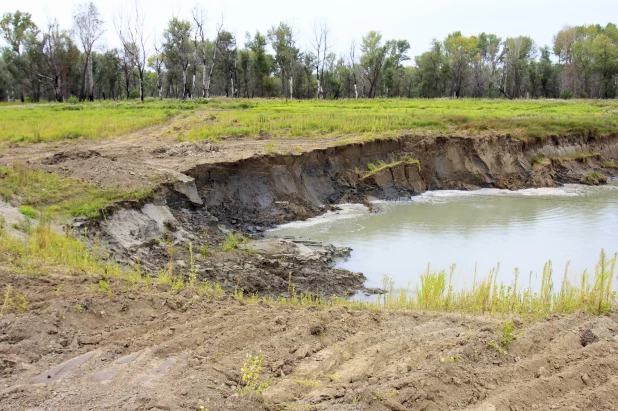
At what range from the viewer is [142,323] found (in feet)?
19.1

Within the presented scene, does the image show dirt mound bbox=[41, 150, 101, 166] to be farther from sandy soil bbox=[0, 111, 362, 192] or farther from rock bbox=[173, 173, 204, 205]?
rock bbox=[173, 173, 204, 205]

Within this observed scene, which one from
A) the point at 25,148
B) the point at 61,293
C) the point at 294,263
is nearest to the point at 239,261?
the point at 294,263

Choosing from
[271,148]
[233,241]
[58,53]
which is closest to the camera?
[233,241]

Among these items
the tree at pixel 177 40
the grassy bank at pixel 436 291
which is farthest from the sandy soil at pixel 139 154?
the tree at pixel 177 40

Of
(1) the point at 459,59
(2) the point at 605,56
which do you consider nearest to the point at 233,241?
(1) the point at 459,59

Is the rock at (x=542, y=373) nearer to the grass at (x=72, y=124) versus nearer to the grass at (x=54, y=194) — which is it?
the grass at (x=54, y=194)

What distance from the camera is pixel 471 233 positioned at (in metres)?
14.6

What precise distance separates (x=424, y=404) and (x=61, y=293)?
4.47 metres

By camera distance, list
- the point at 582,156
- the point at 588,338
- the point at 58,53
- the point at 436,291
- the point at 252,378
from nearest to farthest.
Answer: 1. the point at 252,378
2. the point at 588,338
3. the point at 436,291
4. the point at 582,156
5. the point at 58,53

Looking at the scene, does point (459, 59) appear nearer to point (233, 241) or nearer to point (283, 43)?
point (283, 43)

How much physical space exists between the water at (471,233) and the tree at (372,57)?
114 ft

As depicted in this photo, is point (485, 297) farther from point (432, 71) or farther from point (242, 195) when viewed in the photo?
point (432, 71)

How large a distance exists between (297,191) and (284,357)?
1232cm

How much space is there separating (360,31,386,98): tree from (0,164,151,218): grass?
4205cm
